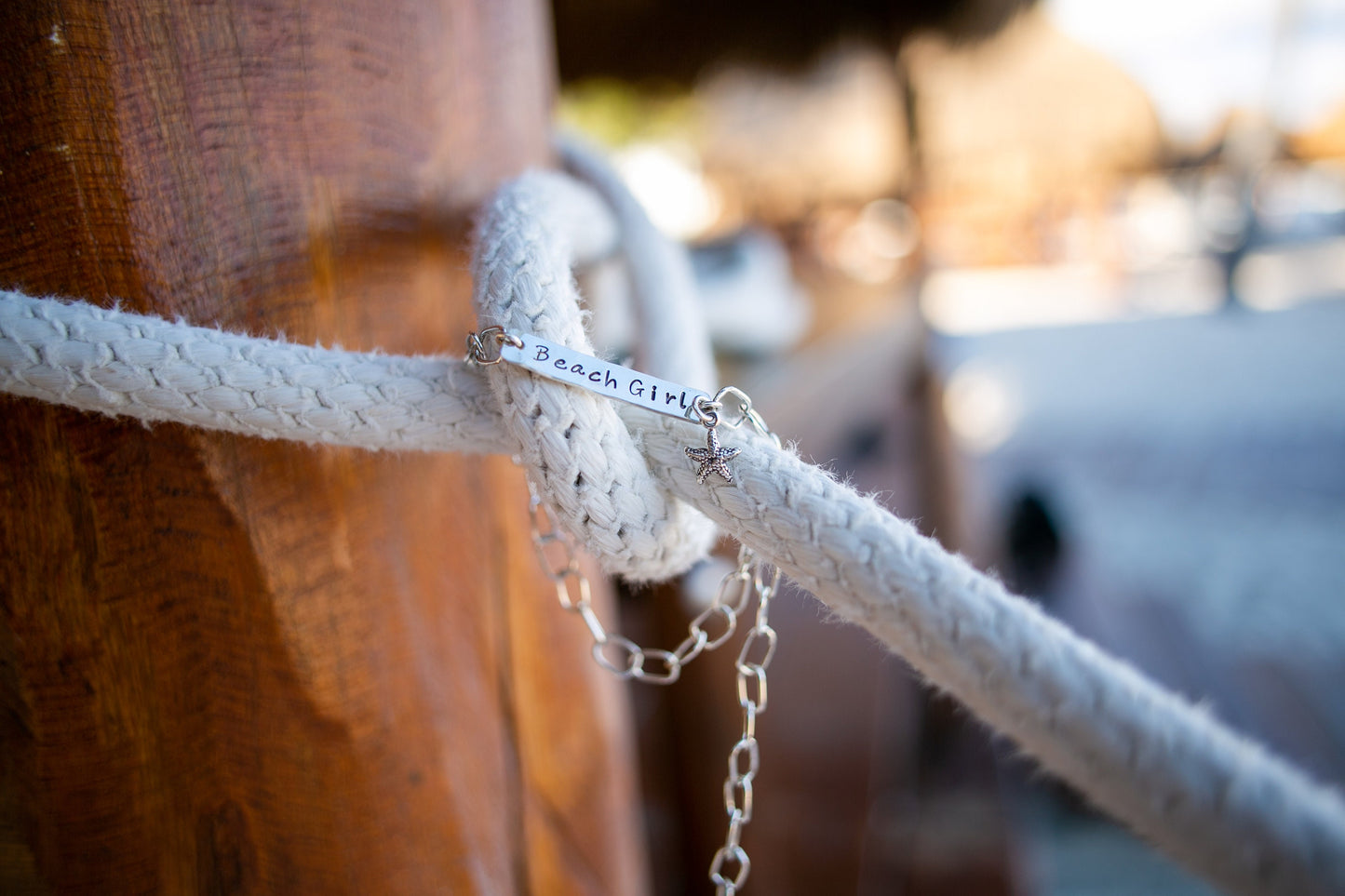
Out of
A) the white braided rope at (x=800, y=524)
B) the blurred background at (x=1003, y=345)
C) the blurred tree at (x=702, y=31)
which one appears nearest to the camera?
the white braided rope at (x=800, y=524)

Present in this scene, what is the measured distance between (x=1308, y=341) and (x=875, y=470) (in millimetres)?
3227

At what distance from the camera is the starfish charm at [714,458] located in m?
0.26

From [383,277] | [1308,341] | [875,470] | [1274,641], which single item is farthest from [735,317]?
[1308,341]

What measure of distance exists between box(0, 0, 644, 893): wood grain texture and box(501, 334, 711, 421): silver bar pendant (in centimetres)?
10

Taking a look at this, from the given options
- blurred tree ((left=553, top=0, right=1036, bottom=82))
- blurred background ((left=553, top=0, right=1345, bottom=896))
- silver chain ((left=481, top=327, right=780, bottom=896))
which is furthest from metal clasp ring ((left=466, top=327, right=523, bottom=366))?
blurred tree ((left=553, top=0, right=1036, bottom=82))

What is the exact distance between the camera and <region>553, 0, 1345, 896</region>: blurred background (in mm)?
1060

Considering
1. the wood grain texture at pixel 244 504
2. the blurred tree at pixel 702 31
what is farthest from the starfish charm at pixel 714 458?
the blurred tree at pixel 702 31

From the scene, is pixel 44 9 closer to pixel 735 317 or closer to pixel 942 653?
pixel 942 653

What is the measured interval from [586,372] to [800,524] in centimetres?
9

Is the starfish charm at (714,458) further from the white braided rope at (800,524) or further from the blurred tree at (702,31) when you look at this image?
the blurred tree at (702,31)

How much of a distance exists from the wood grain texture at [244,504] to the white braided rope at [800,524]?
29 millimetres

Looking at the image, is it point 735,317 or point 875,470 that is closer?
point 735,317

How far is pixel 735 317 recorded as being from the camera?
1.07 meters

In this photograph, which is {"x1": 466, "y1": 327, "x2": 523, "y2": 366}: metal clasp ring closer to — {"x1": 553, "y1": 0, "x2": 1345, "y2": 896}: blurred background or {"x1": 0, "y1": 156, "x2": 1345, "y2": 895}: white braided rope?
{"x1": 0, "y1": 156, "x2": 1345, "y2": 895}: white braided rope
